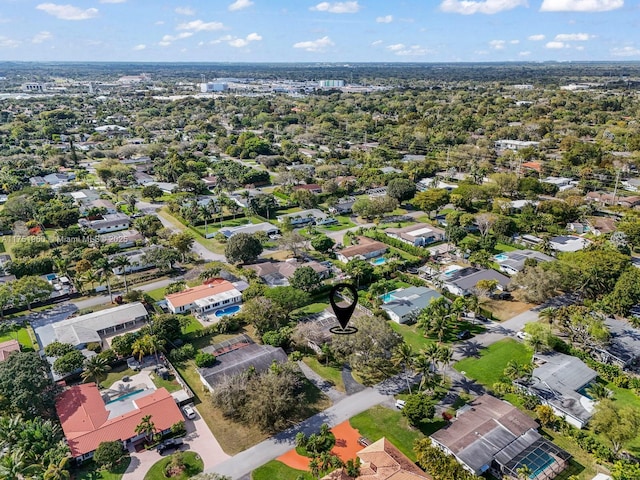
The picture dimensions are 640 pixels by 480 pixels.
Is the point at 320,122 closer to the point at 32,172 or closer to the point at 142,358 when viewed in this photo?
the point at 32,172

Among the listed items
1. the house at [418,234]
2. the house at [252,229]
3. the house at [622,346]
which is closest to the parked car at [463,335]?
the house at [622,346]

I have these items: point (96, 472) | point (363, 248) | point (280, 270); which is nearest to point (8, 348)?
point (96, 472)

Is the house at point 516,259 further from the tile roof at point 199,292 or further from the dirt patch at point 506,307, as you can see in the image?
the tile roof at point 199,292

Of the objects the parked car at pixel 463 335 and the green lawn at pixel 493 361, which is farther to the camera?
the parked car at pixel 463 335

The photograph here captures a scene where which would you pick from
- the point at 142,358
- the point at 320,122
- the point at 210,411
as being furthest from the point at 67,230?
the point at 320,122

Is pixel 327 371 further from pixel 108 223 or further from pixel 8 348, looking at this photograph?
pixel 108 223
